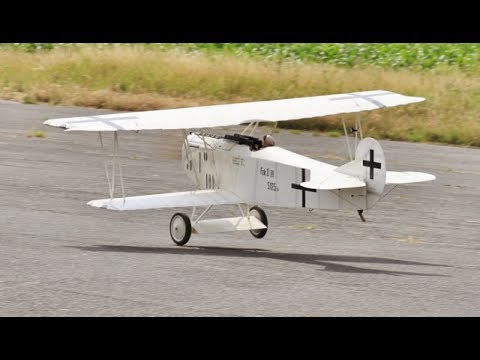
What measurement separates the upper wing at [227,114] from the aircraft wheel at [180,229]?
73.7 inches

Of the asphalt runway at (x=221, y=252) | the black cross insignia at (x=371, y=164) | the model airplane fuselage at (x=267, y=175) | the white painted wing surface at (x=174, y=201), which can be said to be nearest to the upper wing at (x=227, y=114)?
the model airplane fuselage at (x=267, y=175)

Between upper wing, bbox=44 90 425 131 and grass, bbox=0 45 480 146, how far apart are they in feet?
50.3

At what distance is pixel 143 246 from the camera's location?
19750mm

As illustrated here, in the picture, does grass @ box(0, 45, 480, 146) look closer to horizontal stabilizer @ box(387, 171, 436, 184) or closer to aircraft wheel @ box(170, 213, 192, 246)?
aircraft wheel @ box(170, 213, 192, 246)

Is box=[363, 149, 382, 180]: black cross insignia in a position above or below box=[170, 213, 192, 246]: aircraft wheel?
above

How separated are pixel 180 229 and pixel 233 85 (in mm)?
20857

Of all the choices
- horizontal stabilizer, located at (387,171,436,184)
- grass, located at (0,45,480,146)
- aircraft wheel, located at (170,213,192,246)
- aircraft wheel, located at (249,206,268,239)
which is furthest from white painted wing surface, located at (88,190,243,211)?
grass, located at (0,45,480,146)

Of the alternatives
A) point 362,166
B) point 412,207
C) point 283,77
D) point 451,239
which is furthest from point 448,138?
point 362,166

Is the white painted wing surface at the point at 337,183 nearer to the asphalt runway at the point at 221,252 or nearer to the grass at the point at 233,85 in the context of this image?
the asphalt runway at the point at 221,252

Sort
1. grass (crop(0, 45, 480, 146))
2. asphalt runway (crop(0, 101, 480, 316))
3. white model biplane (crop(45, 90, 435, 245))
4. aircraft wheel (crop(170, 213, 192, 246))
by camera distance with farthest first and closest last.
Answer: grass (crop(0, 45, 480, 146)) → aircraft wheel (crop(170, 213, 192, 246)) → white model biplane (crop(45, 90, 435, 245)) → asphalt runway (crop(0, 101, 480, 316))

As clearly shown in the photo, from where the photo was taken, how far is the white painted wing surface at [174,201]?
18828mm

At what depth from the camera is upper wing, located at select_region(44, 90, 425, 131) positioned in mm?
17969

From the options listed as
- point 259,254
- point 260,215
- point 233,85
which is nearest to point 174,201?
point 259,254

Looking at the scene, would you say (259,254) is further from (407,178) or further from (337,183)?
(407,178)
